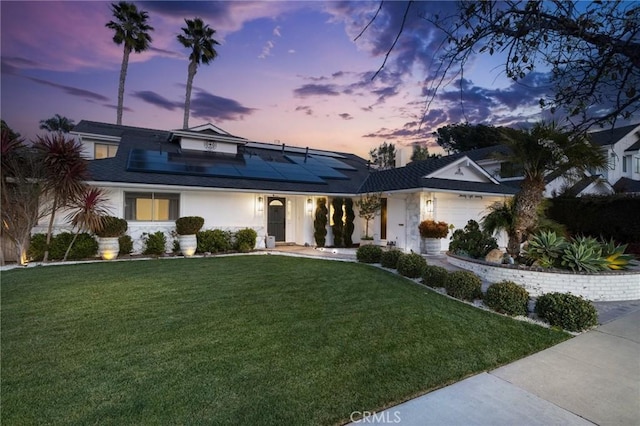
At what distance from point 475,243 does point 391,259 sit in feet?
8.24

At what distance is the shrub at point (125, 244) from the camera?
1163cm

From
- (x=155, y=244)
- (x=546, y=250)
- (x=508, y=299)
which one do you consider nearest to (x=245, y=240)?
(x=155, y=244)

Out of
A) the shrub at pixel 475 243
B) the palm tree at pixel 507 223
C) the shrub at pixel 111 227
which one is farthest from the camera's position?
the shrub at pixel 111 227

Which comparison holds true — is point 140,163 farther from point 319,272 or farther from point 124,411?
point 124,411

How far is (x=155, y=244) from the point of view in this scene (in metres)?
12.0

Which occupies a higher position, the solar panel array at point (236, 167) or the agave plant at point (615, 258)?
the solar panel array at point (236, 167)

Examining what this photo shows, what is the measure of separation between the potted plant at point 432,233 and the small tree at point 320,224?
4.35 metres

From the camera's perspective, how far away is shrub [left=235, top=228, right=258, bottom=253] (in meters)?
13.4

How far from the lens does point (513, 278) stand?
7547 mm

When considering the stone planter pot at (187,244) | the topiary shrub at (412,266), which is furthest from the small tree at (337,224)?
the topiary shrub at (412,266)

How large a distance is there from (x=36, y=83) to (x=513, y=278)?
16337 millimetres

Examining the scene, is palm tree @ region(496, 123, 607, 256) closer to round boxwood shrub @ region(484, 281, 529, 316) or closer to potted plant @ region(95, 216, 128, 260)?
round boxwood shrub @ region(484, 281, 529, 316)

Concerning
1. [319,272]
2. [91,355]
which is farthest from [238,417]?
[319,272]

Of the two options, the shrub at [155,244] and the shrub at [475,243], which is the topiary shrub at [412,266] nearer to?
the shrub at [475,243]
